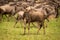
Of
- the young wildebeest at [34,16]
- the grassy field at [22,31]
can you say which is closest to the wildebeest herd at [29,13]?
the young wildebeest at [34,16]

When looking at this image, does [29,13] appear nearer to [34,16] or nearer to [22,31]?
[34,16]

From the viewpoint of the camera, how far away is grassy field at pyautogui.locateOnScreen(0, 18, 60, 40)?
18047 millimetres

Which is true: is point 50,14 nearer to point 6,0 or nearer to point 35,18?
point 35,18

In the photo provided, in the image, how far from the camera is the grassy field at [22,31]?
1805 cm

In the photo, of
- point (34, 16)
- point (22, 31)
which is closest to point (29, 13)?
point (34, 16)

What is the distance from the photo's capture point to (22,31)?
19625 millimetres

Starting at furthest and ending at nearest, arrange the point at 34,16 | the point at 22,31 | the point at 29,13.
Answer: the point at 22,31
the point at 34,16
the point at 29,13

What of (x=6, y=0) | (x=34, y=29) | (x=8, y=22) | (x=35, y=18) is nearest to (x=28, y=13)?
(x=35, y=18)

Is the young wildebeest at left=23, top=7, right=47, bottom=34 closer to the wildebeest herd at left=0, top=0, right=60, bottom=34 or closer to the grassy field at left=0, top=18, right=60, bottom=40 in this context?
the wildebeest herd at left=0, top=0, right=60, bottom=34

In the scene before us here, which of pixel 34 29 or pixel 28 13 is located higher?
pixel 28 13

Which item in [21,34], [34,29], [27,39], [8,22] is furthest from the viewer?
[8,22]

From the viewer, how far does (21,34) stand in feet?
61.5

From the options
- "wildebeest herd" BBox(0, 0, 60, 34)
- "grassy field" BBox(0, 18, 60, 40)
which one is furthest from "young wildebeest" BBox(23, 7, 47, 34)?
"grassy field" BBox(0, 18, 60, 40)

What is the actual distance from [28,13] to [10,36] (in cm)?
162
